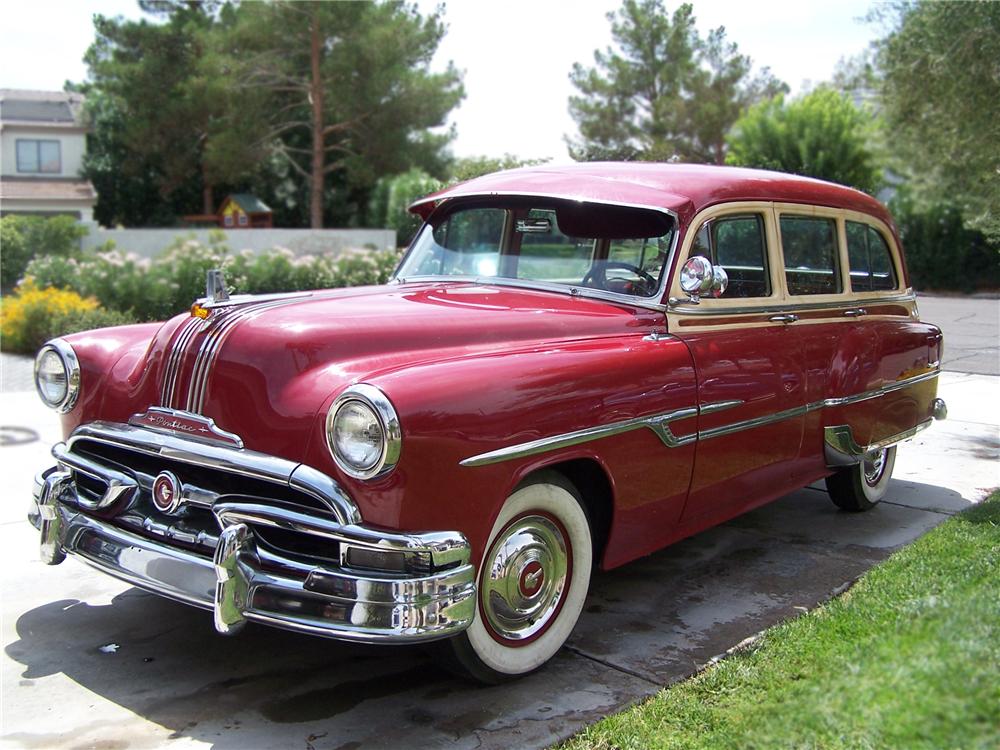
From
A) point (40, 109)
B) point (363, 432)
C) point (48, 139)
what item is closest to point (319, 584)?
point (363, 432)

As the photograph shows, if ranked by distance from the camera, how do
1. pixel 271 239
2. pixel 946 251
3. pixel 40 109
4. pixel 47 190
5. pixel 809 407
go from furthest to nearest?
pixel 40 109 → pixel 47 190 → pixel 271 239 → pixel 946 251 → pixel 809 407

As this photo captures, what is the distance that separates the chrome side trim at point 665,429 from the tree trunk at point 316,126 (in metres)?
27.2

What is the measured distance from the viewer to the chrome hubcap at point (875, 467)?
5549 millimetres

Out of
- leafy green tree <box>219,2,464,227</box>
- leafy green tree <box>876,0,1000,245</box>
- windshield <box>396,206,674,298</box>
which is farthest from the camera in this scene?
leafy green tree <box>219,2,464,227</box>

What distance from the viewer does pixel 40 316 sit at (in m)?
11.5

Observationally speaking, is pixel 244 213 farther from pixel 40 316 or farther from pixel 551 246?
pixel 551 246

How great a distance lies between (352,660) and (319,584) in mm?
865

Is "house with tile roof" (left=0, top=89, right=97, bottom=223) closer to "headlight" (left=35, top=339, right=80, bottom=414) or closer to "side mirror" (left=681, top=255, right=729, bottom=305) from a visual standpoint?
"headlight" (left=35, top=339, right=80, bottom=414)

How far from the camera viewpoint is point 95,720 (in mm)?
3098

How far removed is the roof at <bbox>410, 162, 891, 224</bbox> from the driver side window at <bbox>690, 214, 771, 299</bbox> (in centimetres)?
10

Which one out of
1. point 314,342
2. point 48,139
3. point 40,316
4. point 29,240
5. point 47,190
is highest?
point 48,139

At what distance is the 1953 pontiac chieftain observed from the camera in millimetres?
2881

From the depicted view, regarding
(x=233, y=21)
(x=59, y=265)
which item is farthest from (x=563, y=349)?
(x=233, y=21)

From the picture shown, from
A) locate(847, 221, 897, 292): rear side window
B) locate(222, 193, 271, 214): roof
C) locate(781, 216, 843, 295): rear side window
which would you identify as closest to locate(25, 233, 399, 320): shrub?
locate(847, 221, 897, 292): rear side window
